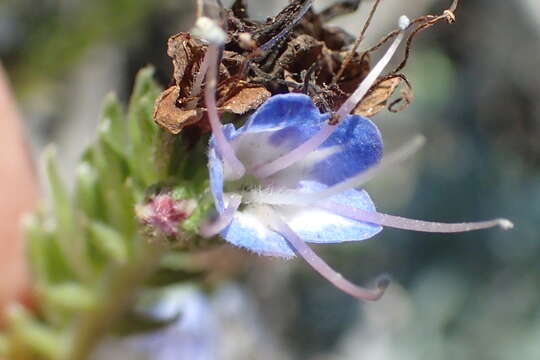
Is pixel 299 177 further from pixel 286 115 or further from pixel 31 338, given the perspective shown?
pixel 31 338

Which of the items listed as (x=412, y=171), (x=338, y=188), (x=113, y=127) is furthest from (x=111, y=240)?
(x=412, y=171)

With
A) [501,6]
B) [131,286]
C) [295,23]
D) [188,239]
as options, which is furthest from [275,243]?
[501,6]

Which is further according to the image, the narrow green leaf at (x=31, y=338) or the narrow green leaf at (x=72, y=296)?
the narrow green leaf at (x=31, y=338)

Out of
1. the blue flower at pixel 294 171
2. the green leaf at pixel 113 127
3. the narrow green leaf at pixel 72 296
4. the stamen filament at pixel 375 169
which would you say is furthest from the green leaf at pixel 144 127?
the narrow green leaf at pixel 72 296

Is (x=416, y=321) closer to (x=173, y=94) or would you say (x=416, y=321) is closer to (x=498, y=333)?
(x=498, y=333)

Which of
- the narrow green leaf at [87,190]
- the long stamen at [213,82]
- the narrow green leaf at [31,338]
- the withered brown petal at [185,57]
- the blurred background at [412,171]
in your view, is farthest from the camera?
the blurred background at [412,171]

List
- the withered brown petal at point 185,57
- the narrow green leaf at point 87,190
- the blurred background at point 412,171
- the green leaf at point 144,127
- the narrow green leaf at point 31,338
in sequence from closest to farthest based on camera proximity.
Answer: the withered brown petal at point 185,57 → the green leaf at point 144,127 → the narrow green leaf at point 87,190 → the narrow green leaf at point 31,338 → the blurred background at point 412,171

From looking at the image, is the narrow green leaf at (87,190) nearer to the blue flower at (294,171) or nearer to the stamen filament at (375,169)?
the blue flower at (294,171)
